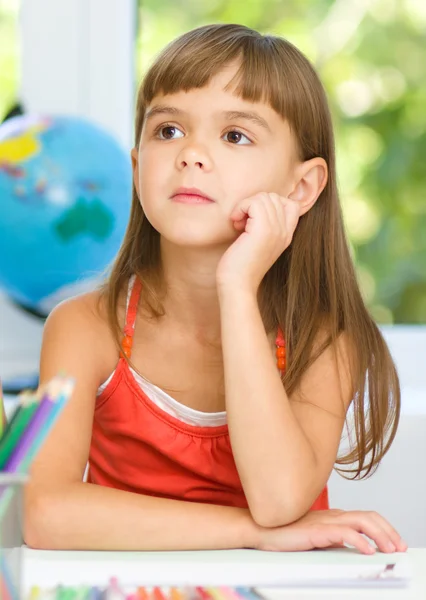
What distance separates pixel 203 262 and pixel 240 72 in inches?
8.9

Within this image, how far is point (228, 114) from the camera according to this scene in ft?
3.24

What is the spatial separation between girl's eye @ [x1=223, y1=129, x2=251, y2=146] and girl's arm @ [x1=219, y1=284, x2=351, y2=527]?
164mm

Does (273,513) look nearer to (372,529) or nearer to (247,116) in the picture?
(372,529)

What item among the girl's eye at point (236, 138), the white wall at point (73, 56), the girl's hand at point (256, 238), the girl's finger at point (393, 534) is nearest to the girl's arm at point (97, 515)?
the girl's finger at point (393, 534)

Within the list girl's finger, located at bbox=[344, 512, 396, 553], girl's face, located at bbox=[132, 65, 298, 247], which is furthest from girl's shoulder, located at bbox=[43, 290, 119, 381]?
girl's finger, located at bbox=[344, 512, 396, 553]

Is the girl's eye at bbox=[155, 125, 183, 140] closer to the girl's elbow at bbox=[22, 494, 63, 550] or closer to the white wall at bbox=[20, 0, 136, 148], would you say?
the girl's elbow at bbox=[22, 494, 63, 550]

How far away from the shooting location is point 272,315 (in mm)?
1126

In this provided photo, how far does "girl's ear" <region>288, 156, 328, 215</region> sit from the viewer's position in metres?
1.11

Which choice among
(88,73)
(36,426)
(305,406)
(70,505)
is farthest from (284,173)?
(88,73)

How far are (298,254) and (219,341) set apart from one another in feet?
0.47

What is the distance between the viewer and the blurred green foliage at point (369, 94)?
6.40ft

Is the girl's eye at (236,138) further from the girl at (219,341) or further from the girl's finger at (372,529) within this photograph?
the girl's finger at (372,529)

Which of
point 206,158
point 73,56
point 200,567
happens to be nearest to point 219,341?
point 206,158

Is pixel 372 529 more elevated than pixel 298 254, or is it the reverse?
pixel 298 254
